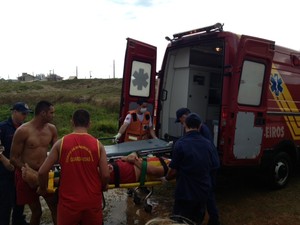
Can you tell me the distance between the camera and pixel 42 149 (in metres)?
3.54

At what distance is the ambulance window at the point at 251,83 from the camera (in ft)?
15.2

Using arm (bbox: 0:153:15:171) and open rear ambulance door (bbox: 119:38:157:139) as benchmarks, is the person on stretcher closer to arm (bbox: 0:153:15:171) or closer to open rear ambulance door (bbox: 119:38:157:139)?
arm (bbox: 0:153:15:171)

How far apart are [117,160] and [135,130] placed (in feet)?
5.91

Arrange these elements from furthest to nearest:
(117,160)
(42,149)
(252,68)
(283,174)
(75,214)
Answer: (283,174)
(252,68)
(117,160)
(42,149)
(75,214)

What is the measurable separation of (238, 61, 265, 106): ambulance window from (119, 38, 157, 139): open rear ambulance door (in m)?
1.80

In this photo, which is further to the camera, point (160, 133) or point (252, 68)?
point (160, 133)

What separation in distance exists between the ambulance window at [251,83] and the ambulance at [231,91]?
14 mm

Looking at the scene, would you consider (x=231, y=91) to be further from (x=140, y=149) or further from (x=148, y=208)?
(x=148, y=208)

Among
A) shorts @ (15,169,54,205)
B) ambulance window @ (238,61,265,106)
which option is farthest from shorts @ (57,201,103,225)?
ambulance window @ (238,61,265,106)

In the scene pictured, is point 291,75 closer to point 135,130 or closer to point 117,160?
point 135,130

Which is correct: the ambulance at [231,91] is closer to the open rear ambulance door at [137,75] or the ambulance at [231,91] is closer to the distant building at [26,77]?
the open rear ambulance door at [137,75]

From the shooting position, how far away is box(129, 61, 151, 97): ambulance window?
564 cm

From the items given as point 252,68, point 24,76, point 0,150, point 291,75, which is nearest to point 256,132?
→ point 252,68

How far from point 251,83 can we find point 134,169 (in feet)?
7.27
